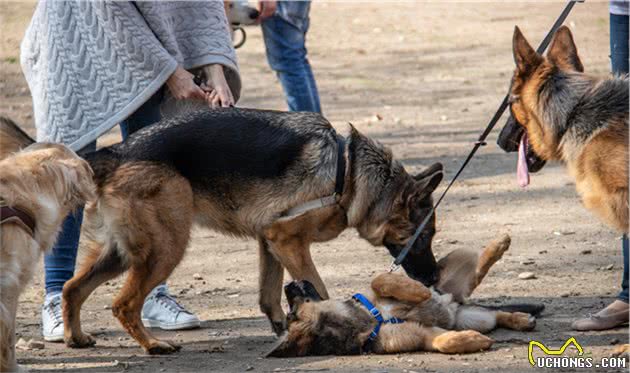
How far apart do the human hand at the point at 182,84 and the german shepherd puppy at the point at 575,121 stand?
1.80 m

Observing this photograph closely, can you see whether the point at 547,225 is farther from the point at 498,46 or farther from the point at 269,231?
the point at 498,46

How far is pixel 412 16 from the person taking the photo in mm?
18844

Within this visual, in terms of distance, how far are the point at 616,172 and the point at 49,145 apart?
284 centimetres

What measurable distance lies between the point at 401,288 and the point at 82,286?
1.79 meters

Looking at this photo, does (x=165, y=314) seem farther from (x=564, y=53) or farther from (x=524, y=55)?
(x=564, y=53)

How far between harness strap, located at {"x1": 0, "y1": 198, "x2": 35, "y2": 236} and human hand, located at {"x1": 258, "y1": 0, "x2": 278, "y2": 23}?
4.38 m

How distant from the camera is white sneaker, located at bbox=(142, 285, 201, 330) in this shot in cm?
652

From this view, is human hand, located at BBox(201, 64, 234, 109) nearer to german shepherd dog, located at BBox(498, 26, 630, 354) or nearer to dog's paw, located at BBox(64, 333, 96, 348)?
dog's paw, located at BBox(64, 333, 96, 348)

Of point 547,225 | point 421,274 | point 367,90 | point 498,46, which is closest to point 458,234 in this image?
point 547,225

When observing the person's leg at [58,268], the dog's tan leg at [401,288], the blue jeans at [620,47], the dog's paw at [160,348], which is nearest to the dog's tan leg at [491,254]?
the dog's tan leg at [401,288]

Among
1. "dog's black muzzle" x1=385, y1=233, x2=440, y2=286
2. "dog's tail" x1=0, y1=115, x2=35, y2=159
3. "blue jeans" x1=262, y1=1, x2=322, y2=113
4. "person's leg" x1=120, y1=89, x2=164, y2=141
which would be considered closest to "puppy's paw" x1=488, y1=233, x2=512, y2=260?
"dog's black muzzle" x1=385, y1=233, x2=440, y2=286

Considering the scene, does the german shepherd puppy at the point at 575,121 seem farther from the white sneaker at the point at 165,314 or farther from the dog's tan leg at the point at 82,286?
the dog's tan leg at the point at 82,286

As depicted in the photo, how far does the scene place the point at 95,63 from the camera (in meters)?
6.27

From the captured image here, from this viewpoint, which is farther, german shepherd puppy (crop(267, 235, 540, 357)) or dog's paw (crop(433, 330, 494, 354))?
german shepherd puppy (crop(267, 235, 540, 357))
